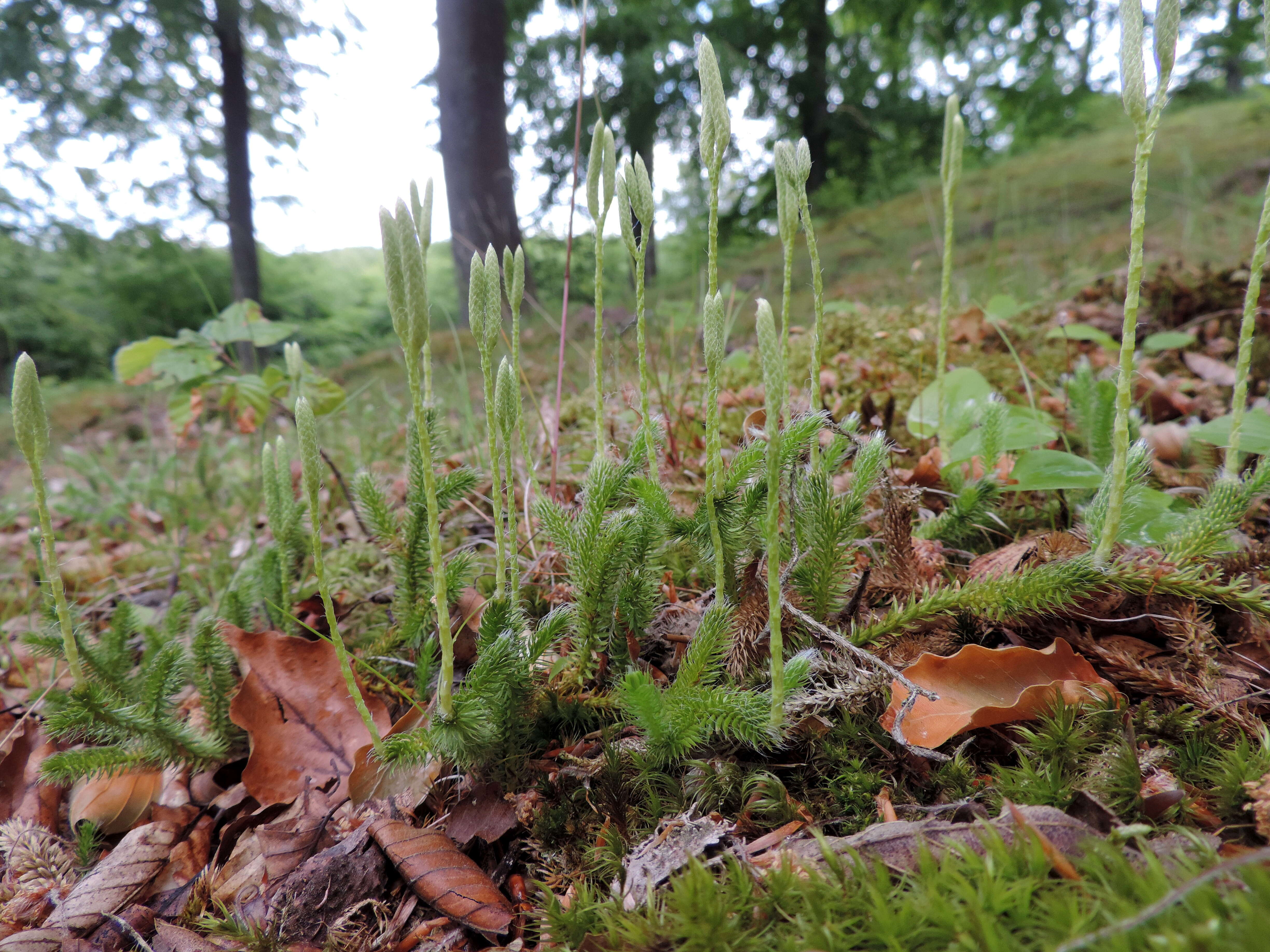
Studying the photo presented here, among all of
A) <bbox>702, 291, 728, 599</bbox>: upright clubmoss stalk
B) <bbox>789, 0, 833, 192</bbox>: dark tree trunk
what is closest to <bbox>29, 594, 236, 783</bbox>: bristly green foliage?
<bbox>702, 291, 728, 599</bbox>: upright clubmoss stalk

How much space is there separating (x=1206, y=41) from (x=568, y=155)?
9.63 metres

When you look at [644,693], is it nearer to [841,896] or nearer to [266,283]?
[841,896]

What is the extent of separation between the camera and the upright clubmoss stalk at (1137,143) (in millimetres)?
861

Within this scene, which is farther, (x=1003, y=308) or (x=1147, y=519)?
(x=1003, y=308)

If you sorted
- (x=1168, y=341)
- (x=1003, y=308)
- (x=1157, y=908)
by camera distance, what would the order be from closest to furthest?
(x=1157, y=908)
(x=1168, y=341)
(x=1003, y=308)

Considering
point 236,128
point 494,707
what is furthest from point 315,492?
point 236,128

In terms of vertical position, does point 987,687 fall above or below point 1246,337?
below

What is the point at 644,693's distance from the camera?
32.5 inches

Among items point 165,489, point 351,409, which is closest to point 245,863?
point 165,489

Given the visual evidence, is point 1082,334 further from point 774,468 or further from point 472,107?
point 472,107

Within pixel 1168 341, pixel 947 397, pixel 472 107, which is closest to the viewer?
pixel 947 397

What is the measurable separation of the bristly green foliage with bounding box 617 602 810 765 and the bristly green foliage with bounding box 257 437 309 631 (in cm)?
70

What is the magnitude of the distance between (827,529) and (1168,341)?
260cm

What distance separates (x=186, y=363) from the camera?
7.62 feet
